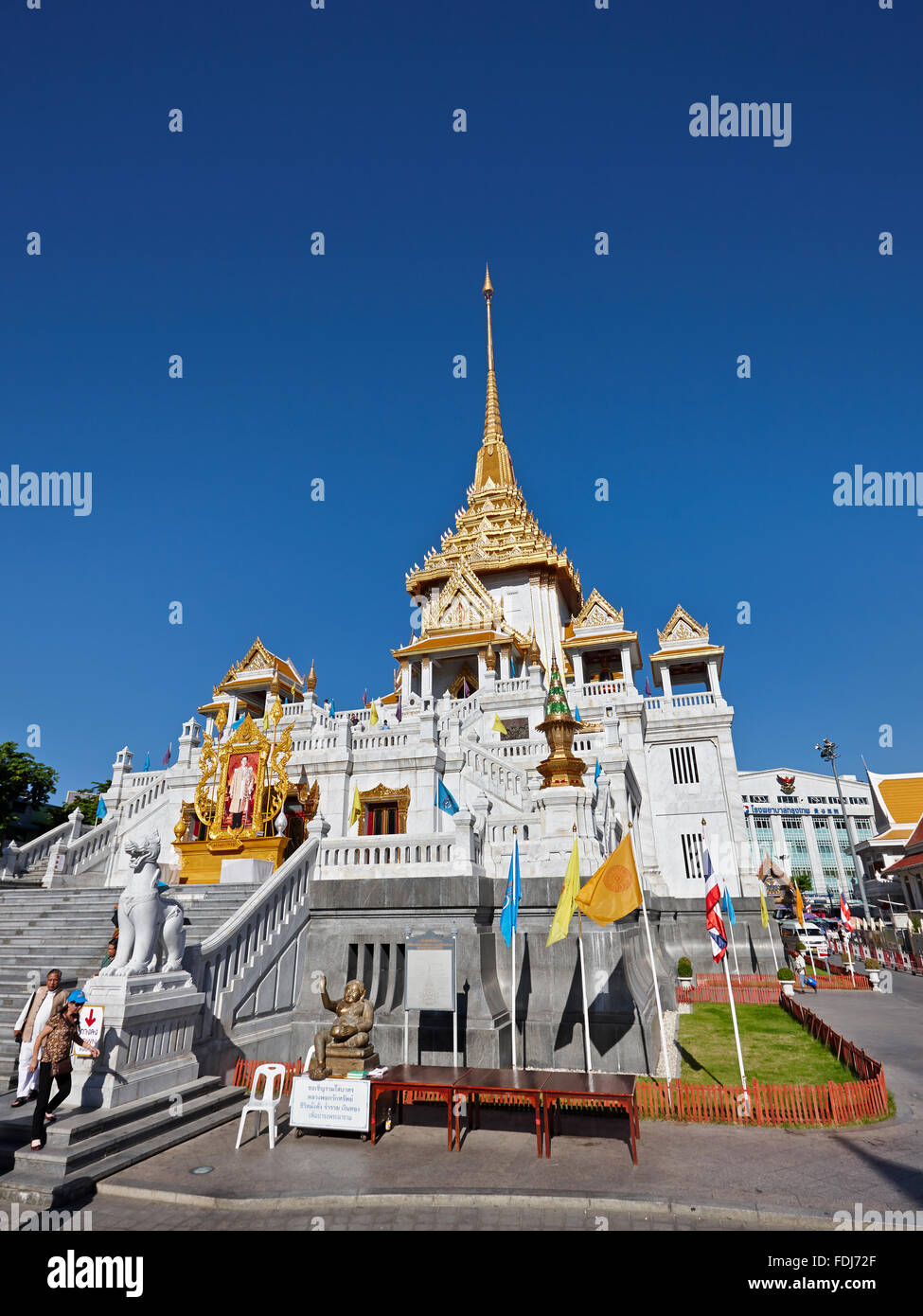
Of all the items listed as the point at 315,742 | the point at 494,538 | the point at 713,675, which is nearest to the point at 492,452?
the point at 494,538

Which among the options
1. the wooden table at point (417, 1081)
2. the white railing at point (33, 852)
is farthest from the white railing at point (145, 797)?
the wooden table at point (417, 1081)

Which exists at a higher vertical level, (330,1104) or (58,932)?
(58,932)

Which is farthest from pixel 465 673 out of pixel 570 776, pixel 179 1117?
pixel 179 1117

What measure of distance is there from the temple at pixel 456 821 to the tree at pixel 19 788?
1178cm

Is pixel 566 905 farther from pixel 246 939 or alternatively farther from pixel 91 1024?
pixel 91 1024

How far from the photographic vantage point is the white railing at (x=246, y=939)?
496 inches

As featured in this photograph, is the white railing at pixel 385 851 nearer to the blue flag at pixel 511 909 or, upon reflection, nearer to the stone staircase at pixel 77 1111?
the blue flag at pixel 511 909

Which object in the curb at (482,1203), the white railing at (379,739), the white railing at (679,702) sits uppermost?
the white railing at (679,702)

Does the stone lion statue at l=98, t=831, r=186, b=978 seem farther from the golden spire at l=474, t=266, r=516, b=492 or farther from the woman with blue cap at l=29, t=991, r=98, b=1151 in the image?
the golden spire at l=474, t=266, r=516, b=492

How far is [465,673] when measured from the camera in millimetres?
44656

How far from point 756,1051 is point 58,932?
15797 millimetres

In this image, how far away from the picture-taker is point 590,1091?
913cm

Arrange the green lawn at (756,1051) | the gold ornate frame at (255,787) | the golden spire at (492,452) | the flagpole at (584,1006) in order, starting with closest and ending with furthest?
the flagpole at (584,1006)
the green lawn at (756,1051)
the gold ornate frame at (255,787)
the golden spire at (492,452)
